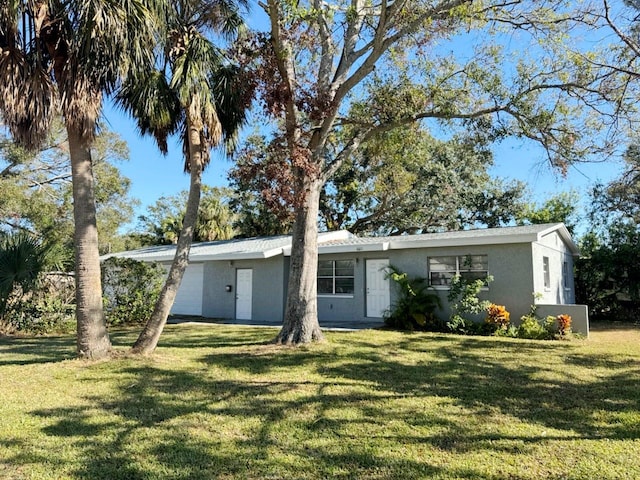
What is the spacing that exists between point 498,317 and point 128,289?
11.7m

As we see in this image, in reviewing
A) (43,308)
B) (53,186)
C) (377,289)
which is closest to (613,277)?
(377,289)

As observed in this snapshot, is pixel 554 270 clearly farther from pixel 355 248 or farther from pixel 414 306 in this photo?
pixel 355 248

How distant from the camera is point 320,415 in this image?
5.30 meters

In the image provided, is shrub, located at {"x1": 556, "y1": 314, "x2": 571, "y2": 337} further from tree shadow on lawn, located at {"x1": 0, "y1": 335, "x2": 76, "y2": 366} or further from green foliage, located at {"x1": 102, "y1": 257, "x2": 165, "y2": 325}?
green foliage, located at {"x1": 102, "y1": 257, "x2": 165, "y2": 325}

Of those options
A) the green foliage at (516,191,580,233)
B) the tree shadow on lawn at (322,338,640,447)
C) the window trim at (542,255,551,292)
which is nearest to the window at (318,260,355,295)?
the window trim at (542,255,551,292)

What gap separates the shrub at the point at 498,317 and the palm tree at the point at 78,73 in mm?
9539

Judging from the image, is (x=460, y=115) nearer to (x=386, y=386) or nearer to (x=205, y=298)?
(x=386, y=386)

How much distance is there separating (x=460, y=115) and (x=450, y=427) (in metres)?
8.29

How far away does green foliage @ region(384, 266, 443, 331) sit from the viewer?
13672 mm

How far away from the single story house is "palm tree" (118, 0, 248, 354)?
673 centimetres

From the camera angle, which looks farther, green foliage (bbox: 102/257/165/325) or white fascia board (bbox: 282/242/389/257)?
green foliage (bbox: 102/257/165/325)

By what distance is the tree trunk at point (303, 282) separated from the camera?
987 centimetres

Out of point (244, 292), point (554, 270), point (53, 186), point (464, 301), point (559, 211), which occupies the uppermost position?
point (53, 186)

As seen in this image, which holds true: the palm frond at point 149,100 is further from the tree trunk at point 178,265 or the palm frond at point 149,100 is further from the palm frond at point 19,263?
the palm frond at point 19,263
